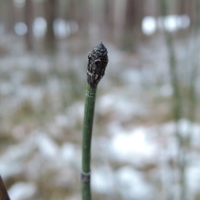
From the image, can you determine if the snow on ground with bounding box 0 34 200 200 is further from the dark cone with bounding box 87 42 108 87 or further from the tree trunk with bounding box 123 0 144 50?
the tree trunk with bounding box 123 0 144 50

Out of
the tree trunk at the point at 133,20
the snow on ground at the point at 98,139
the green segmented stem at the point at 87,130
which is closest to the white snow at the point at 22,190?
the snow on ground at the point at 98,139

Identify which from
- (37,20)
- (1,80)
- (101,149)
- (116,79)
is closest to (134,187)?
(101,149)

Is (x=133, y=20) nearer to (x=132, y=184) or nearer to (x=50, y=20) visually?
(x=50, y=20)

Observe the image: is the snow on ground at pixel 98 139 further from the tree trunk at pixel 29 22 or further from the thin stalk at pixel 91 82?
the tree trunk at pixel 29 22

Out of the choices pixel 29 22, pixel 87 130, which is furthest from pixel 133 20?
pixel 87 130

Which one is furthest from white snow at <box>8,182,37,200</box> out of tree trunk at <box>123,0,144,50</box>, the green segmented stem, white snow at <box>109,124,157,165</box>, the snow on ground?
tree trunk at <box>123,0,144,50</box>

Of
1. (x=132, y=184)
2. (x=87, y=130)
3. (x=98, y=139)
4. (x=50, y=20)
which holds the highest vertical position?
(x=50, y=20)
